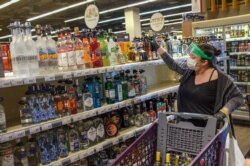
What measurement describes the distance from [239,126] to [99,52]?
14.0ft

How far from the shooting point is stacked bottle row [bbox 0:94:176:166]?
2225 millimetres

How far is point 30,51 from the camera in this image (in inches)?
85.2

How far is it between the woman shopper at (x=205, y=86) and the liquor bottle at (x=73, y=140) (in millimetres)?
1144

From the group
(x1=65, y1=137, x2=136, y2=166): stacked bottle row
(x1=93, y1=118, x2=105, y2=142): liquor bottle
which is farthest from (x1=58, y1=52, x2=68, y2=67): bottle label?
(x1=65, y1=137, x2=136, y2=166): stacked bottle row

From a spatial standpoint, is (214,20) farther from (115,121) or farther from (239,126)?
(115,121)

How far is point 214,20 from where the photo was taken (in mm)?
5859

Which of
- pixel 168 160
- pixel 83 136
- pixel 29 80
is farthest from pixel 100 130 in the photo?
pixel 29 80

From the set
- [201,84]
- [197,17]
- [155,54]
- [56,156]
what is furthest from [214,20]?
[56,156]

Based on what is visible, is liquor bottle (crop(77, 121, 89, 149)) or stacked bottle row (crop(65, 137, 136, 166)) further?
stacked bottle row (crop(65, 137, 136, 166))

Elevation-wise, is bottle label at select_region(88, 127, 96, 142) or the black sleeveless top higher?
the black sleeveless top

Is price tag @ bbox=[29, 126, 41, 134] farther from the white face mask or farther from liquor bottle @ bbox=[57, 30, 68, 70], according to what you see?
the white face mask

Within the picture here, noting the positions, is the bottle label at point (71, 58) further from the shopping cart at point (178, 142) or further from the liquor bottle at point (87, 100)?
the shopping cart at point (178, 142)

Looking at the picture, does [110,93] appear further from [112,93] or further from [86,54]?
[86,54]

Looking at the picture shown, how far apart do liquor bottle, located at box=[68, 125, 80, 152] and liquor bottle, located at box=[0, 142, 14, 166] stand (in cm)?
52
